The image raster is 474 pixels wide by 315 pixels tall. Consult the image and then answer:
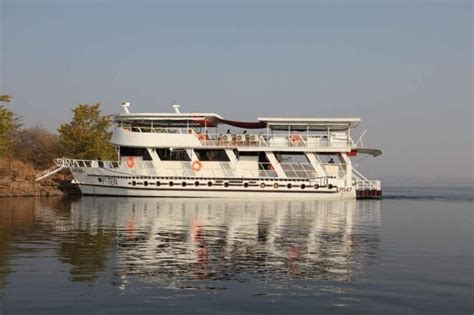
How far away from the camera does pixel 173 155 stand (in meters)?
40.4

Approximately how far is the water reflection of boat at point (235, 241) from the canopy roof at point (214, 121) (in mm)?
11629

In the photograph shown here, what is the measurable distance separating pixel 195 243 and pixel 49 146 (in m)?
43.4

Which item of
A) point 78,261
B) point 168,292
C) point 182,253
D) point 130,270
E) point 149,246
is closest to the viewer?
point 168,292

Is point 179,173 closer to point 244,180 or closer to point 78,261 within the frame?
point 244,180

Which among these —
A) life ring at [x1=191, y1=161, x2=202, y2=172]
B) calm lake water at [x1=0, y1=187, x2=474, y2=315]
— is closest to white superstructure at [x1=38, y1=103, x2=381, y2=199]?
life ring at [x1=191, y1=161, x2=202, y2=172]

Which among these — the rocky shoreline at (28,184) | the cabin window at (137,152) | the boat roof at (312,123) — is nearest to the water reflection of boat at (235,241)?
the cabin window at (137,152)

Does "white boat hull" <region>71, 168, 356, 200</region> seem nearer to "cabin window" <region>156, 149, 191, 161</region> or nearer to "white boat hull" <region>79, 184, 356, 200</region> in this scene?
"white boat hull" <region>79, 184, 356, 200</region>

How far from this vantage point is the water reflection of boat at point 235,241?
12.2 meters

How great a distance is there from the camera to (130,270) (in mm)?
11945

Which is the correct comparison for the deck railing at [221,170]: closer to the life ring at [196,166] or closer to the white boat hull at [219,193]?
the life ring at [196,166]

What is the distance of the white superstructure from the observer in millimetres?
39312

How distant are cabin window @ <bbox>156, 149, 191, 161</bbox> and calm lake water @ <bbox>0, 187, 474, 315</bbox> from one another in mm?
17321

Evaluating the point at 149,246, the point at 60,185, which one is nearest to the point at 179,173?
the point at 60,185

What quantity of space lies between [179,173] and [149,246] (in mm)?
24431
